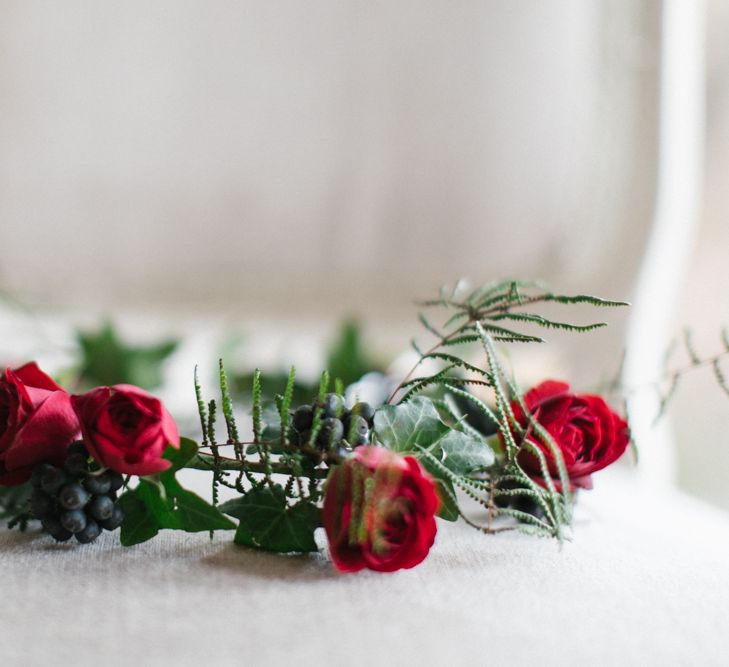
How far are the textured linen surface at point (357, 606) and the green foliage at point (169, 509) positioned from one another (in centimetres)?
1

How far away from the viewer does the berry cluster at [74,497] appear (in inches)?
12.0

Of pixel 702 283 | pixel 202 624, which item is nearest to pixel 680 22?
pixel 702 283

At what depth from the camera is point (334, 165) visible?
819 millimetres

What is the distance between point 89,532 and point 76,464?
3 centimetres

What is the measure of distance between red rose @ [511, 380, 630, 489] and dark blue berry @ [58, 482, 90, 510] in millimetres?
202

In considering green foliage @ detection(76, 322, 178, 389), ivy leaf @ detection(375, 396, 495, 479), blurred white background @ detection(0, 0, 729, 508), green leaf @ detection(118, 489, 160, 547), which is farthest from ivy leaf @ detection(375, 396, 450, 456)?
blurred white background @ detection(0, 0, 729, 508)

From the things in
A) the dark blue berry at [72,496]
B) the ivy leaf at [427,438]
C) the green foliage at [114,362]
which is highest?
the ivy leaf at [427,438]

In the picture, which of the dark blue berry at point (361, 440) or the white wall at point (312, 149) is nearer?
the dark blue berry at point (361, 440)

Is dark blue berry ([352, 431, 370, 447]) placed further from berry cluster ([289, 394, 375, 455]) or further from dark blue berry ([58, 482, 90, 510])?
dark blue berry ([58, 482, 90, 510])

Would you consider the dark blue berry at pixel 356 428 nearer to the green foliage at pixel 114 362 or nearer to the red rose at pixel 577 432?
the red rose at pixel 577 432

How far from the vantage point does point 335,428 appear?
31 cm

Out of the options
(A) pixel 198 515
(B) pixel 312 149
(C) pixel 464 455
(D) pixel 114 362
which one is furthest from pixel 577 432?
(B) pixel 312 149

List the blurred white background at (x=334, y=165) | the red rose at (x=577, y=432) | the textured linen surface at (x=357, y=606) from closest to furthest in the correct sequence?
1. the textured linen surface at (x=357, y=606)
2. the red rose at (x=577, y=432)
3. the blurred white background at (x=334, y=165)

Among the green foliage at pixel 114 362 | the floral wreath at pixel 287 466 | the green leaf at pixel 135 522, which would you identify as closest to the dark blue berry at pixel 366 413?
the floral wreath at pixel 287 466
